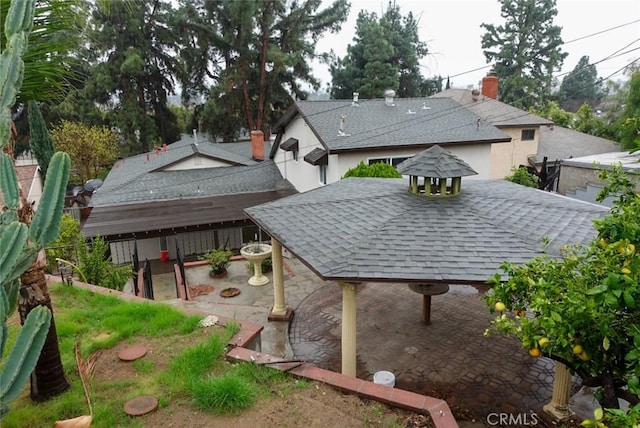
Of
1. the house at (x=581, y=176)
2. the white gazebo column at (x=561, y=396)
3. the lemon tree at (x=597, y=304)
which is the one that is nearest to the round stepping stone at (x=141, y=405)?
the lemon tree at (x=597, y=304)

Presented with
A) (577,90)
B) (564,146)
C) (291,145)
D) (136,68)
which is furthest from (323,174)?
(577,90)

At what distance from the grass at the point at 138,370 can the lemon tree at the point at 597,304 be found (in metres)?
3.28

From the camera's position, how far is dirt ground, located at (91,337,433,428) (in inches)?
176

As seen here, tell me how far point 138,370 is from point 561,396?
6058mm

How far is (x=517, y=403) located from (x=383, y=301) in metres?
4.08

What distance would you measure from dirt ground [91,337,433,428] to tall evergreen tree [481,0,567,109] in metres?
45.5

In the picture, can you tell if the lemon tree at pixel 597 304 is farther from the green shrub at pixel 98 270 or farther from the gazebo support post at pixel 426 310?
the green shrub at pixel 98 270

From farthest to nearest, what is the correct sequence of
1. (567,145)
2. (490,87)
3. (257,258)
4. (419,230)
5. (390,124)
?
(490,87), (567,145), (390,124), (257,258), (419,230)

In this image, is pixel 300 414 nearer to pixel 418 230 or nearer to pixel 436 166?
pixel 418 230

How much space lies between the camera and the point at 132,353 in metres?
5.71

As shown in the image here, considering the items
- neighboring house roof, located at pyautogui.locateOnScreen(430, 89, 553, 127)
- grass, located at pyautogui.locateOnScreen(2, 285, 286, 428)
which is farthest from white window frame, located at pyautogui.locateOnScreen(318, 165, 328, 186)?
grass, located at pyautogui.locateOnScreen(2, 285, 286, 428)

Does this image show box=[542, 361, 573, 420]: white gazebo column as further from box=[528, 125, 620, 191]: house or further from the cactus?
box=[528, 125, 620, 191]: house

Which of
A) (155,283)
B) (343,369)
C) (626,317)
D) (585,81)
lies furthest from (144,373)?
(585,81)

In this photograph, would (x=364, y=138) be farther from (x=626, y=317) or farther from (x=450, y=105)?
(x=626, y=317)
